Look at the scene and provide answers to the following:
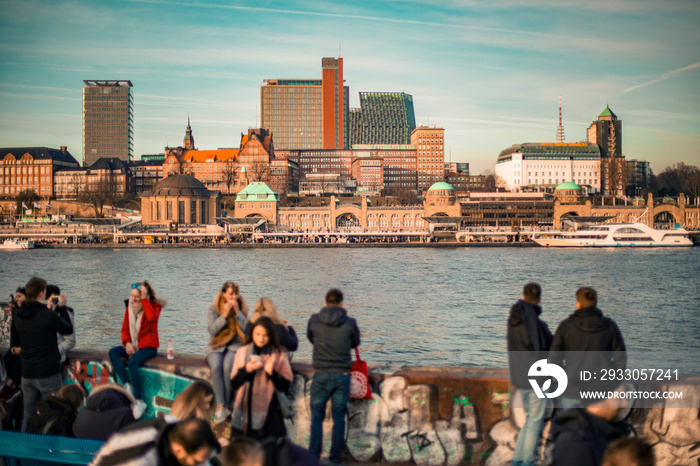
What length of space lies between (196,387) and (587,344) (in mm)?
3668

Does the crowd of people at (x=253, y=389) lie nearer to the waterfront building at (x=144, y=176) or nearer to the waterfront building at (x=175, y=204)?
the waterfront building at (x=175, y=204)

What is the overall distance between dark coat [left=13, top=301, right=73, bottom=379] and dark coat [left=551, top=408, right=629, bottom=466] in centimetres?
550

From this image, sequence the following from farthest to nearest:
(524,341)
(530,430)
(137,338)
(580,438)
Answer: (137,338) < (524,341) < (530,430) < (580,438)

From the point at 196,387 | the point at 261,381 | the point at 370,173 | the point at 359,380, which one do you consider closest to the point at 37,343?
the point at 261,381

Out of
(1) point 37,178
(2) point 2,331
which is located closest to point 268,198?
(1) point 37,178

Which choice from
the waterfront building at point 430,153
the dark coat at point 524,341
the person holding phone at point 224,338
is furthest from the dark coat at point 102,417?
the waterfront building at point 430,153

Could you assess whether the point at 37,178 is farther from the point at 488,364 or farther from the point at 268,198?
the point at 488,364

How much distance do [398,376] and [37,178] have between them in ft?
507

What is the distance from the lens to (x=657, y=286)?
42.5m

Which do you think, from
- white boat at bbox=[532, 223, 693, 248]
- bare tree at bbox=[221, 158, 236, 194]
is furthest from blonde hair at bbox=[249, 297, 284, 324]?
bare tree at bbox=[221, 158, 236, 194]

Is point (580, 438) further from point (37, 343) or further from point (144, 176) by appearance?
point (144, 176)

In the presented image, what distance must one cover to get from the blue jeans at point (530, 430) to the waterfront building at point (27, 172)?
151679 millimetres

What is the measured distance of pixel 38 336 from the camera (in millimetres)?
7066

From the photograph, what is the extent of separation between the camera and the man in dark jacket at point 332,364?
6457 mm
